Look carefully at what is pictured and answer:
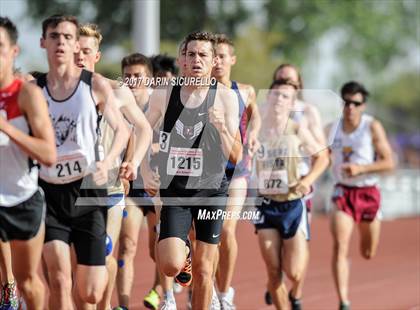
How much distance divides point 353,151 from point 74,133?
5570 millimetres

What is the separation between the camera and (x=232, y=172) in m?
9.91

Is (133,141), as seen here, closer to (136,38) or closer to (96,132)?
(96,132)

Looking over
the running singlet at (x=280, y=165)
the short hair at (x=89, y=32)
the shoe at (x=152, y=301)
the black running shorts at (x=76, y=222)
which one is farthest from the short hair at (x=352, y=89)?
the black running shorts at (x=76, y=222)

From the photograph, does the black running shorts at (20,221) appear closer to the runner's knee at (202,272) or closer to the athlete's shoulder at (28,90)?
the athlete's shoulder at (28,90)

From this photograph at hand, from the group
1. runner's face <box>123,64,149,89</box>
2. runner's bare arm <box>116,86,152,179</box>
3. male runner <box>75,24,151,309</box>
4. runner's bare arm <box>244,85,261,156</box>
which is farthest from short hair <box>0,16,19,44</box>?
runner's bare arm <box>244,85,261,156</box>

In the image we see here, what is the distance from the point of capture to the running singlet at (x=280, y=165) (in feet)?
33.9

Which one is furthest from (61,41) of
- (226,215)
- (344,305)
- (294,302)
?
(344,305)

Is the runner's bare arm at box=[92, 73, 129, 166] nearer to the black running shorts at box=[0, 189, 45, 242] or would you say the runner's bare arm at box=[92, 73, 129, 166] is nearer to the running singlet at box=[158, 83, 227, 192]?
the running singlet at box=[158, 83, 227, 192]

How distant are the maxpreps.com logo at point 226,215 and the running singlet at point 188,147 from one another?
8.9 inches

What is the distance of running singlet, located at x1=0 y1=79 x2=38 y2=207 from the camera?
6.65 meters

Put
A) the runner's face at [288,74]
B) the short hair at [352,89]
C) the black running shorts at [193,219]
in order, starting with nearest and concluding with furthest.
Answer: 1. the black running shorts at [193,219]
2. the runner's face at [288,74]
3. the short hair at [352,89]

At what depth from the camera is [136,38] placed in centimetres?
1722

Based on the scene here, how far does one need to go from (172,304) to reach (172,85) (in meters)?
2.22

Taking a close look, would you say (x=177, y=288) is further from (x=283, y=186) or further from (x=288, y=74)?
(x=288, y=74)
